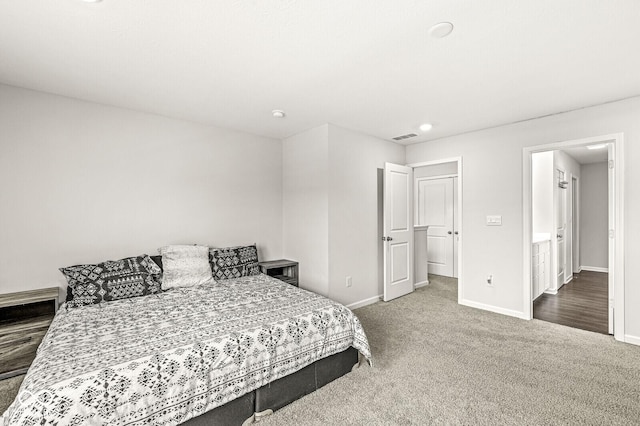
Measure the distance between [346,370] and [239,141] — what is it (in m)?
3.16

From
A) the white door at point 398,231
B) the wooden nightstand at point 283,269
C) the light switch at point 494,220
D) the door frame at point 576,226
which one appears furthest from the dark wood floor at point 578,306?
the wooden nightstand at point 283,269

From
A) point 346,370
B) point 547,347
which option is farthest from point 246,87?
point 547,347

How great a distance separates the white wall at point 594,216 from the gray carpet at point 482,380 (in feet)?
14.9

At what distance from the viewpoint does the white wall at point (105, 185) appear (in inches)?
104

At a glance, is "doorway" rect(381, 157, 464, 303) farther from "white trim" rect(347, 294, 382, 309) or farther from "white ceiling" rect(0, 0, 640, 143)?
"white ceiling" rect(0, 0, 640, 143)

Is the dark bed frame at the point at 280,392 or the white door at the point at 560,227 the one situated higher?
the white door at the point at 560,227

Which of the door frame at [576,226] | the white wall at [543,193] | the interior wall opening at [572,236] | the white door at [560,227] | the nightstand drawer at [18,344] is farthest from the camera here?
the door frame at [576,226]

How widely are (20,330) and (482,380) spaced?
3687 mm

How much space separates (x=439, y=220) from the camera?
6113 mm

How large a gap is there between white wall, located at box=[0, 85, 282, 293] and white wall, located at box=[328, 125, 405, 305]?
121 cm

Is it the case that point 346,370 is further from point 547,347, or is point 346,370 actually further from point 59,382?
point 547,347

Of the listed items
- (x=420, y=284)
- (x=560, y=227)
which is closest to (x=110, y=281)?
(x=420, y=284)

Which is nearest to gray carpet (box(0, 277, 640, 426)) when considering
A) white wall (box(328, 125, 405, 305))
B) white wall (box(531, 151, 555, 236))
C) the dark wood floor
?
the dark wood floor

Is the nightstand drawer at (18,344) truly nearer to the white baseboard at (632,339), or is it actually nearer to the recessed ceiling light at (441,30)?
the recessed ceiling light at (441,30)
